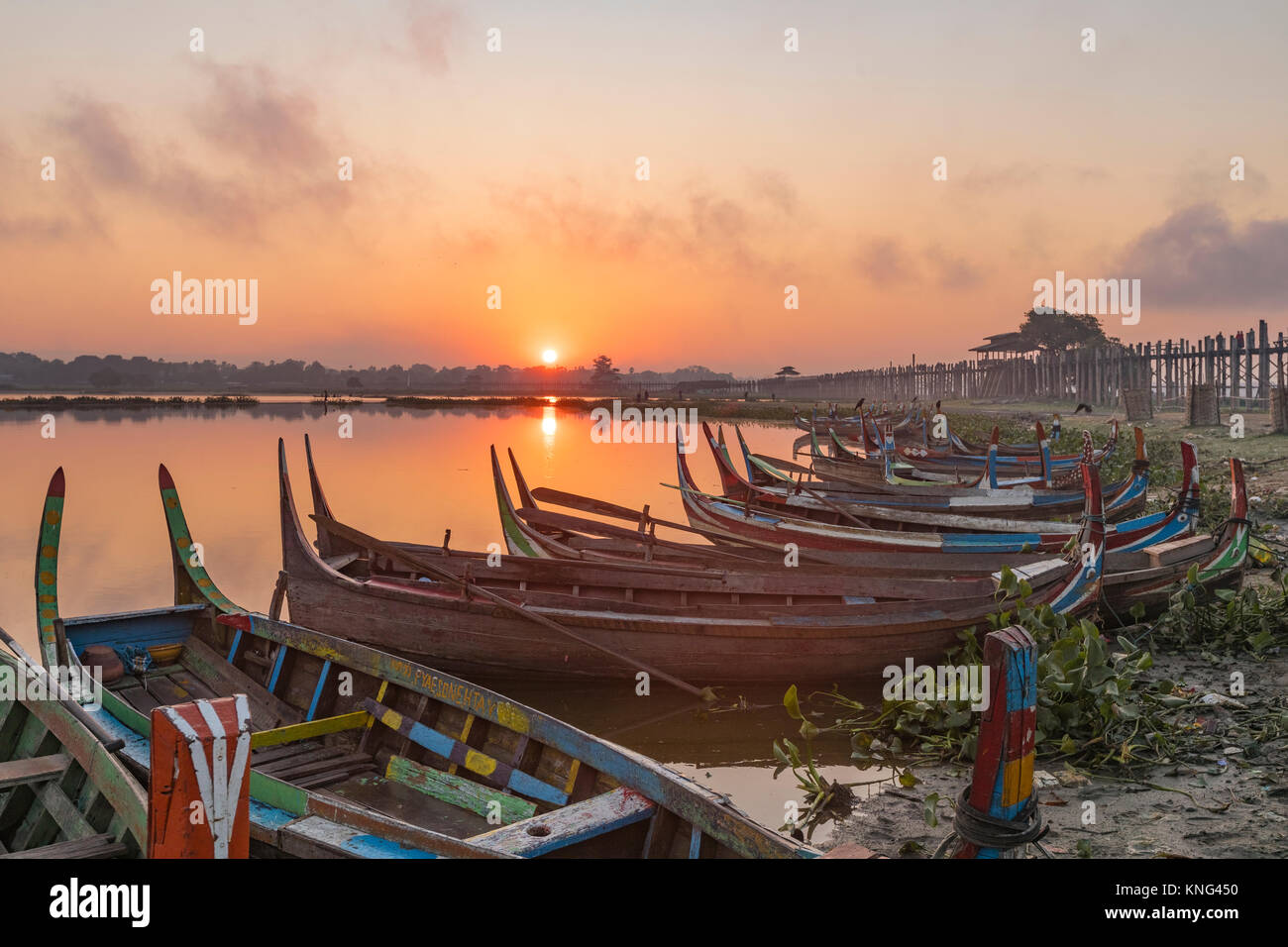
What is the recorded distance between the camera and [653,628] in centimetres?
820

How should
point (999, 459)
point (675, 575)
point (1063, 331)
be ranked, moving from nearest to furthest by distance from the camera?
point (675, 575) < point (999, 459) < point (1063, 331)

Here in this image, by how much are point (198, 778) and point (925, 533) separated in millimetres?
11742

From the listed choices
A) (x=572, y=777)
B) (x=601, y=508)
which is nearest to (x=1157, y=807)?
(x=572, y=777)

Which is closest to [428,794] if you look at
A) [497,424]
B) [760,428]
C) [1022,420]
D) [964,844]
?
[964,844]

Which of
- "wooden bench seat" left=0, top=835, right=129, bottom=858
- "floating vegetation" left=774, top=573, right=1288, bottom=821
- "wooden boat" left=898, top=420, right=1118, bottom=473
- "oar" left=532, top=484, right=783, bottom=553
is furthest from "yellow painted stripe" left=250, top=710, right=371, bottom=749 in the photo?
"wooden boat" left=898, top=420, right=1118, bottom=473

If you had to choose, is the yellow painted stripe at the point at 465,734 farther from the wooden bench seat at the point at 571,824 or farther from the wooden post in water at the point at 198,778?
the wooden post in water at the point at 198,778

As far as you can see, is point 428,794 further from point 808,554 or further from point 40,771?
point 808,554

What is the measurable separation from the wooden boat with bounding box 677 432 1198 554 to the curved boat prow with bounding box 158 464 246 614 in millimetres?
7776

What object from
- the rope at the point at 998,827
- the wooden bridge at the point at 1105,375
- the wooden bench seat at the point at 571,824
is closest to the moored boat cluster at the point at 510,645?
the wooden bench seat at the point at 571,824

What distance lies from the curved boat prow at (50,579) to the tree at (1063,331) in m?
80.6

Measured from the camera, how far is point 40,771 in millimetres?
4699

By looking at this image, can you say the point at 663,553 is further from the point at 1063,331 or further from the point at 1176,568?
the point at 1063,331

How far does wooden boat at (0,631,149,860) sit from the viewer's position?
157 inches
